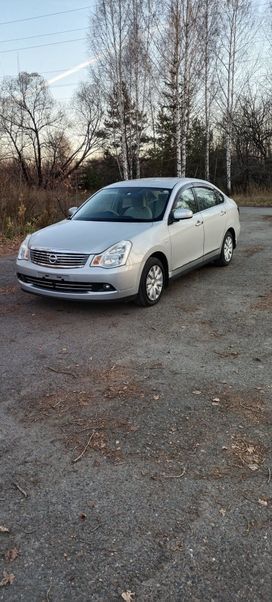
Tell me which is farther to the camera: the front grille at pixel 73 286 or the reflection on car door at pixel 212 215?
the reflection on car door at pixel 212 215

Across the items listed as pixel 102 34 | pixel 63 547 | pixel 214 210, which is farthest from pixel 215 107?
pixel 63 547

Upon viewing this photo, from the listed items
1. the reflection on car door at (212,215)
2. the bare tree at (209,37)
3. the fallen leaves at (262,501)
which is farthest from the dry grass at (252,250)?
the bare tree at (209,37)

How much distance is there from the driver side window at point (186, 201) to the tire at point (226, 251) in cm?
124

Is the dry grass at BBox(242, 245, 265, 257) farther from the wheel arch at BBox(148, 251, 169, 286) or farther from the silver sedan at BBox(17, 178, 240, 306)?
the wheel arch at BBox(148, 251, 169, 286)

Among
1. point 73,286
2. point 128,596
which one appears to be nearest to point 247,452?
point 128,596

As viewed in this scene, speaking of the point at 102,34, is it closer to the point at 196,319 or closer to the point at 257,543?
the point at 196,319

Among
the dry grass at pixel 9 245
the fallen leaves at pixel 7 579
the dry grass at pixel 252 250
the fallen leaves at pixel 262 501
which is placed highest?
the dry grass at pixel 9 245

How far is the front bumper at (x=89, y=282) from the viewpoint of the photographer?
17.0 ft

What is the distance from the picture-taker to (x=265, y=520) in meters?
2.29

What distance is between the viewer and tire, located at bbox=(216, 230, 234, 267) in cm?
794

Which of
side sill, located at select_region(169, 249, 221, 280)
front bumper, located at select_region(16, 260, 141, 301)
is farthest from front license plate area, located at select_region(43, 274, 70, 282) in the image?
side sill, located at select_region(169, 249, 221, 280)

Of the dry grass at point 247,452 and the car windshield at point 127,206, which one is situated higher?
the car windshield at point 127,206

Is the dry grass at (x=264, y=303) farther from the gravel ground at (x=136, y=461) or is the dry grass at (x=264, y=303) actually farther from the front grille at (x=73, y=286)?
the front grille at (x=73, y=286)

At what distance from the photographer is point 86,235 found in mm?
5613
